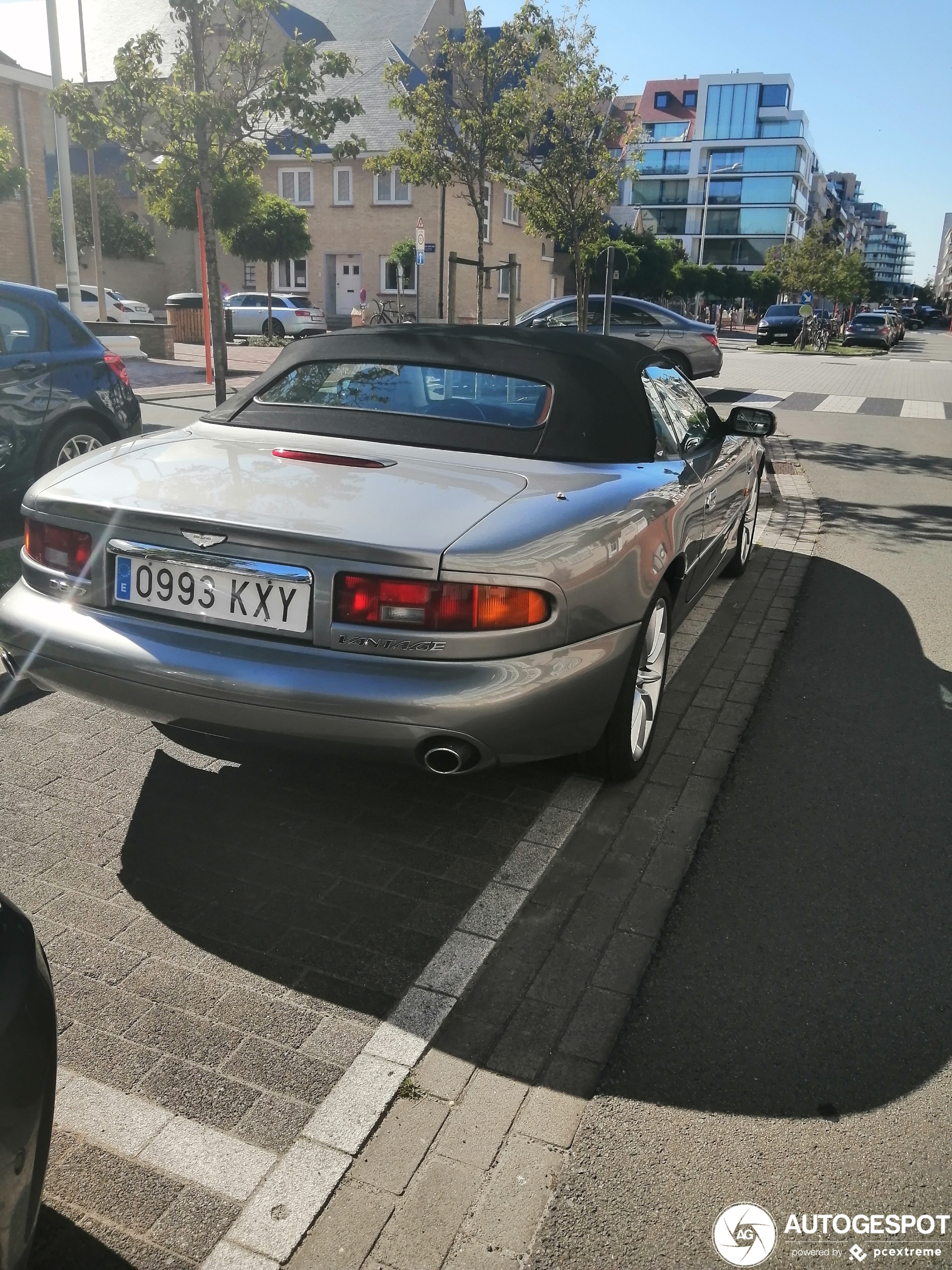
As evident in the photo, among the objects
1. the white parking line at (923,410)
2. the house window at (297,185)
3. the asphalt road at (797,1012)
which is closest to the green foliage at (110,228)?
the house window at (297,185)

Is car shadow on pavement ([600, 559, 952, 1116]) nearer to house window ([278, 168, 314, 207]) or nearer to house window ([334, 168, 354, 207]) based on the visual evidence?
house window ([334, 168, 354, 207])

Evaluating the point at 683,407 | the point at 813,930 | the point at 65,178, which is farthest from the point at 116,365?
the point at 65,178

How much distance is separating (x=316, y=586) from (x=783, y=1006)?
1571mm

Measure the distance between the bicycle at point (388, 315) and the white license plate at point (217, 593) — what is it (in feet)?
100

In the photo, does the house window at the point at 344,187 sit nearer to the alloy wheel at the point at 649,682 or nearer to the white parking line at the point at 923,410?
the white parking line at the point at 923,410

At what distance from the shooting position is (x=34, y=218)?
86.9 feet

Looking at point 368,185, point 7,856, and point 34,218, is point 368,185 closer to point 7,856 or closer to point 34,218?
point 34,218

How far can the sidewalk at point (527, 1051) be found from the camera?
82.0 inches

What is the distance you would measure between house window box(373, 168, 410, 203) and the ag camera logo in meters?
47.5

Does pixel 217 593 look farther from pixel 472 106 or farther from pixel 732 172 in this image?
pixel 732 172

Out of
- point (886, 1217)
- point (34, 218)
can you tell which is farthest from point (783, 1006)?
point (34, 218)

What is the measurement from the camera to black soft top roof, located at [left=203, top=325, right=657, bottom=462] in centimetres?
385

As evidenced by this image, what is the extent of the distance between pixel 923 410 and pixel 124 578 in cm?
1908

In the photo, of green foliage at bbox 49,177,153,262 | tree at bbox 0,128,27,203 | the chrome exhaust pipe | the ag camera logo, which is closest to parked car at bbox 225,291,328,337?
green foliage at bbox 49,177,153,262
